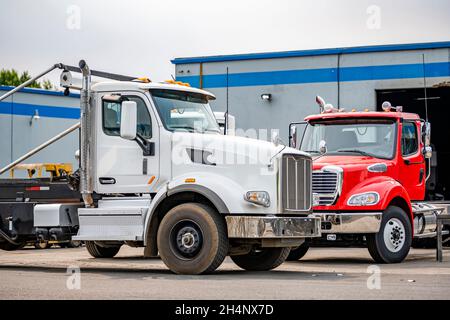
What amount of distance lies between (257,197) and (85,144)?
2.90 m

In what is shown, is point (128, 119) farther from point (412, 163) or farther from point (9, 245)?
point (412, 163)

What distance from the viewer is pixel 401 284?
1197cm

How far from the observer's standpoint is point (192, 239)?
1319 cm

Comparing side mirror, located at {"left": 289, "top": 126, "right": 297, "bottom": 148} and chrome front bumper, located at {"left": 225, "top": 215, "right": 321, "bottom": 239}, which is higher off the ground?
side mirror, located at {"left": 289, "top": 126, "right": 297, "bottom": 148}

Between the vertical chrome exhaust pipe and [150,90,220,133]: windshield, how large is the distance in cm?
104

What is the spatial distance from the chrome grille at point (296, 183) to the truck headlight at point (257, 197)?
0.29m

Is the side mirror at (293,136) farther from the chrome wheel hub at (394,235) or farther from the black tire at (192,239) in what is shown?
the black tire at (192,239)

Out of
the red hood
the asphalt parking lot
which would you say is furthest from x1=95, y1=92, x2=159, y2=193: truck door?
A: the red hood

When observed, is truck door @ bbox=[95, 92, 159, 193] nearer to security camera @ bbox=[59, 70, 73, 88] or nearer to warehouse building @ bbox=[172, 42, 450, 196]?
security camera @ bbox=[59, 70, 73, 88]

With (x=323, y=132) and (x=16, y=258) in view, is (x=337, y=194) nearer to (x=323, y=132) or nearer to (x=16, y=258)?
(x=323, y=132)

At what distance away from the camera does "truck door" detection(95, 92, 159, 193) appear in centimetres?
1384
